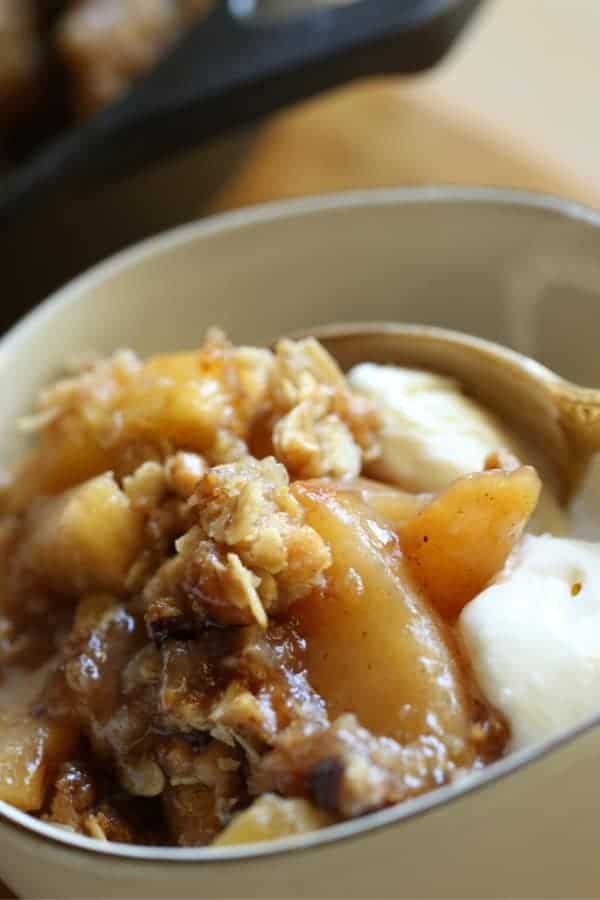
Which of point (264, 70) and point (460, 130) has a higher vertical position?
point (264, 70)

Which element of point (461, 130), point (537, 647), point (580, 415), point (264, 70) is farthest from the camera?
point (461, 130)

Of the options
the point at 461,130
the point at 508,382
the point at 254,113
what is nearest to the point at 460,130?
the point at 461,130

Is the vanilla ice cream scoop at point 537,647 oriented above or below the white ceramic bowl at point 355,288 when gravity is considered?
below

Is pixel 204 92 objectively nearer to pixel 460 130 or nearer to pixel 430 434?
pixel 460 130

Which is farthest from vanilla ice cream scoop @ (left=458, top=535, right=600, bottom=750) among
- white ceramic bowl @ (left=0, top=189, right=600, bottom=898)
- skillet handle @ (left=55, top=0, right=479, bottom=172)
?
skillet handle @ (left=55, top=0, right=479, bottom=172)

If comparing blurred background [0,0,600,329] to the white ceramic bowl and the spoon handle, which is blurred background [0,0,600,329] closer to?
the white ceramic bowl

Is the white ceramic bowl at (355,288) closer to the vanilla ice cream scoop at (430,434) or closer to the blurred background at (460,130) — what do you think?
the vanilla ice cream scoop at (430,434)

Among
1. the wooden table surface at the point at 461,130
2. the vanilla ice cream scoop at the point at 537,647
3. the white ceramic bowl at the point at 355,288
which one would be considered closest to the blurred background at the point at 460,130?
the wooden table surface at the point at 461,130

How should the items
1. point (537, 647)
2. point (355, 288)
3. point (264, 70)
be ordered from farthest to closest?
point (264, 70) → point (355, 288) → point (537, 647)
